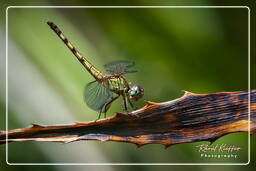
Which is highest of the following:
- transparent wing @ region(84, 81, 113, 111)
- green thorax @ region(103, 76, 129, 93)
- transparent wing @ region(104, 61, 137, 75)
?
transparent wing @ region(104, 61, 137, 75)

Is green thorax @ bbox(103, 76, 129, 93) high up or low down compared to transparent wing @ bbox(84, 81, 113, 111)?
up

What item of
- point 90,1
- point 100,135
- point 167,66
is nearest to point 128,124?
point 100,135

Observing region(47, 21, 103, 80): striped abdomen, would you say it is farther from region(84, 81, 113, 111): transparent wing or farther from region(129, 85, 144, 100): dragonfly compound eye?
region(129, 85, 144, 100): dragonfly compound eye

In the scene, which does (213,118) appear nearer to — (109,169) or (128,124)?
(128,124)

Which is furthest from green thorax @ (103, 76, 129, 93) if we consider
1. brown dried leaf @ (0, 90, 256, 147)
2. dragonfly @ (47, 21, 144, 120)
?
brown dried leaf @ (0, 90, 256, 147)

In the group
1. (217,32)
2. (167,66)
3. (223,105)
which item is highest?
(217,32)

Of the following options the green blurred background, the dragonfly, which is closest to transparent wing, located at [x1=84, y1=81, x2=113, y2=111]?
the dragonfly

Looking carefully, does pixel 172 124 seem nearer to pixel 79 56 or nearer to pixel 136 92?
pixel 136 92
